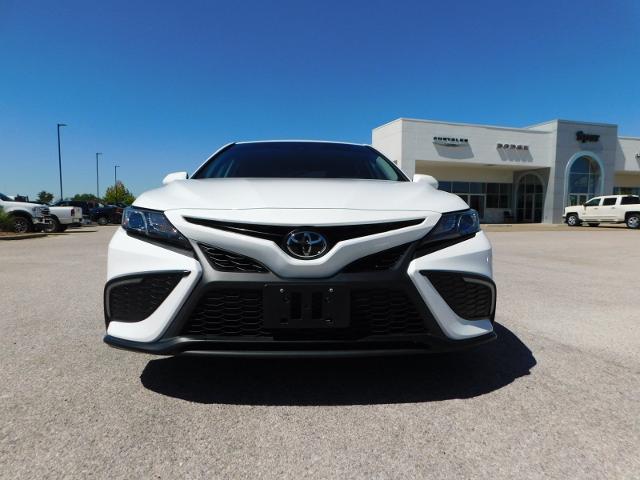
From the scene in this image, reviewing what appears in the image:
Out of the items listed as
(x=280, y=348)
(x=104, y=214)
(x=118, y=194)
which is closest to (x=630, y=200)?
(x=280, y=348)

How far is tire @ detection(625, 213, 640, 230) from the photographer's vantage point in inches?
948

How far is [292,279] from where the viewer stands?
191 cm

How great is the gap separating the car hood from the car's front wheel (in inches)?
1076

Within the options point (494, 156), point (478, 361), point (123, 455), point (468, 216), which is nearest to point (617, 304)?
point (478, 361)

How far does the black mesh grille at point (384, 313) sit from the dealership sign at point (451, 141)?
29433 mm

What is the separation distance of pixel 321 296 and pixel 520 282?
4710 millimetres

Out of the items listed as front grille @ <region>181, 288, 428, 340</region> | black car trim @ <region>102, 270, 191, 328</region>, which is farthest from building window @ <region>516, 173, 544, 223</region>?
black car trim @ <region>102, 270, 191, 328</region>

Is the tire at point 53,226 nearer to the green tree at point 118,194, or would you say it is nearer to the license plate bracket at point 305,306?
the license plate bracket at point 305,306

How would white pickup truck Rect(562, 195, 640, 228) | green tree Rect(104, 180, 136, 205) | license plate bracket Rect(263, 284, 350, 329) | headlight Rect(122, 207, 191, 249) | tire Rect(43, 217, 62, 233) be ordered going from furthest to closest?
green tree Rect(104, 180, 136, 205), white pickup truck Rect(562, 195, 640, 228), tire Rect(43, 217, 62, 233), headlight Rect(122, 207, 191, 249), license plate bracket Rect(263, 284, 350, 329)

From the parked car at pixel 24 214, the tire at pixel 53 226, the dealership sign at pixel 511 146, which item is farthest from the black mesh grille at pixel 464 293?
the dealership sign at pixel 511 146

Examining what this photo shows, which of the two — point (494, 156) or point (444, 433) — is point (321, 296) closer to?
point (444, 433)

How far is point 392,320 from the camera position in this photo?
6.50 ft

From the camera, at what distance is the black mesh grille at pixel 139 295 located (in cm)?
197

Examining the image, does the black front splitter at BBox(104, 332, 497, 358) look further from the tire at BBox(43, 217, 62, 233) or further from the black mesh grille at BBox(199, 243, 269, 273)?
the tire at BBox(43, 217, 62, 233)
